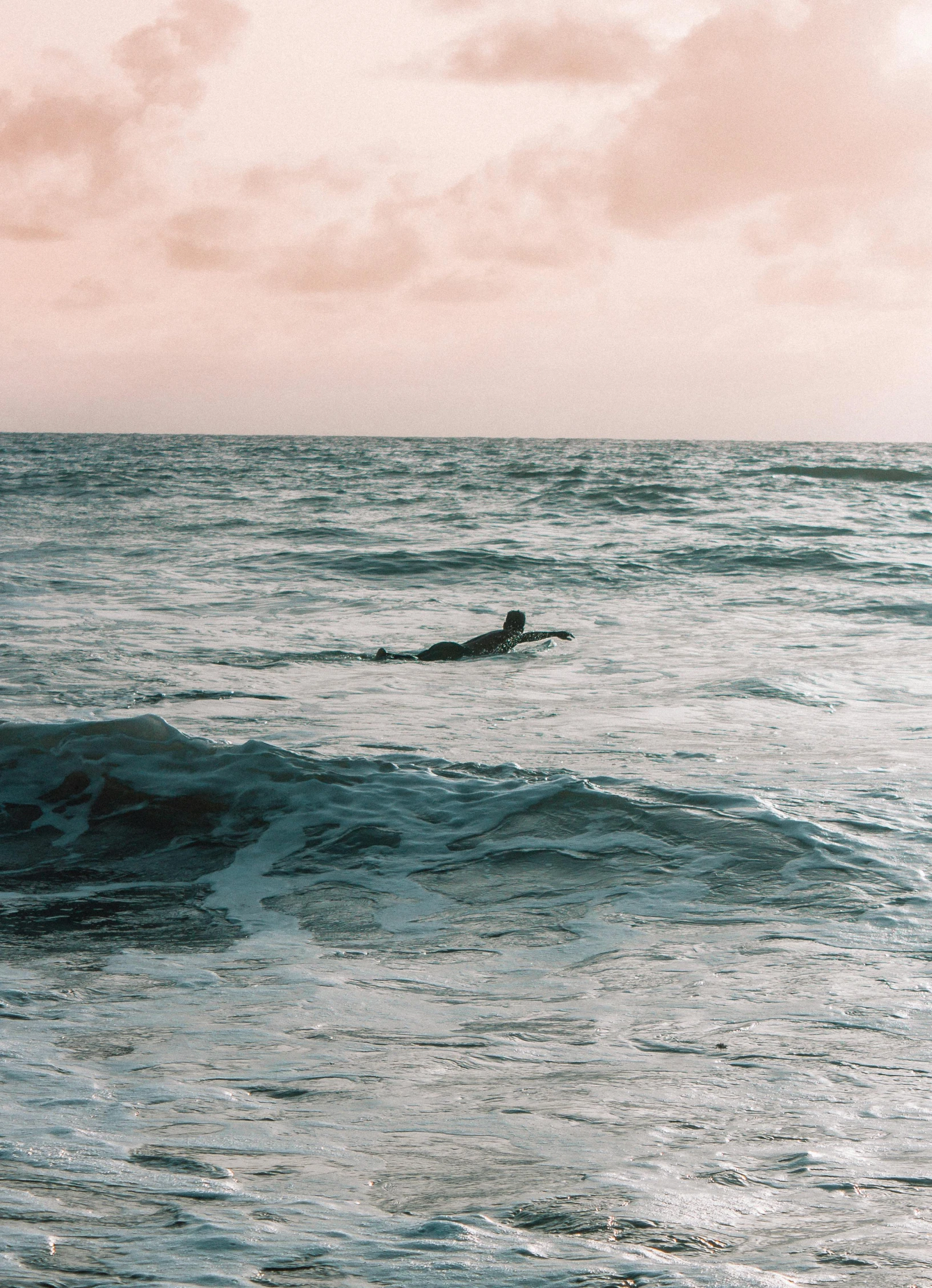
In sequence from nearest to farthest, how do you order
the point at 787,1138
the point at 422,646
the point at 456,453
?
the point at 787,1138 → the point at 422,646 → the point at 456,453

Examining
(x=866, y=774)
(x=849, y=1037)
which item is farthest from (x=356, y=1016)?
(x=866, y=774)

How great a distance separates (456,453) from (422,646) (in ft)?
197

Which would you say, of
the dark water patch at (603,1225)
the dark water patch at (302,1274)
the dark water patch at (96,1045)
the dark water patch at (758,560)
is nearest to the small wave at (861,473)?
the dark water patch at (758,560)

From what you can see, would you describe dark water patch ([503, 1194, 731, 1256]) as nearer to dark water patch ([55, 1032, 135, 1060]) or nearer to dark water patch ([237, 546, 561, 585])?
dark water patch ([55, 1032, 135, 1060])

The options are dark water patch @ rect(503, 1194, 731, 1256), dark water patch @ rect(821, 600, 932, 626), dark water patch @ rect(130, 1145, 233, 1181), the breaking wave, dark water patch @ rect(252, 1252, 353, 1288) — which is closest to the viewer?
dark water patch @ rect(252, 1252, 353, 1288)

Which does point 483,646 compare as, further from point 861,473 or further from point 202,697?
point 861,473

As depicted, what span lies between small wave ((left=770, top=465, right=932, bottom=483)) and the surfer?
107ft

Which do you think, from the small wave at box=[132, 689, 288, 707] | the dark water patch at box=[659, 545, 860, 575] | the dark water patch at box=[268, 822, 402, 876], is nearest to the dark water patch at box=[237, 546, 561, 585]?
the dark water patch at box=[659, 545, 860, 575]

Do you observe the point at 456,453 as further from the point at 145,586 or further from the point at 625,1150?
the point at 625,1150

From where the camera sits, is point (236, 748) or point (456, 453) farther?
point (456, 453)

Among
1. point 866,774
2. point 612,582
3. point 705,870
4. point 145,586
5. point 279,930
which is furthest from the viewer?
point 612,582

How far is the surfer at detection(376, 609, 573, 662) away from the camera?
32.9ft

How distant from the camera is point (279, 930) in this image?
435 centimetres

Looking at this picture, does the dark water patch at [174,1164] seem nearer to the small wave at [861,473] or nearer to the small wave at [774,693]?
the small wave at [774,693]
